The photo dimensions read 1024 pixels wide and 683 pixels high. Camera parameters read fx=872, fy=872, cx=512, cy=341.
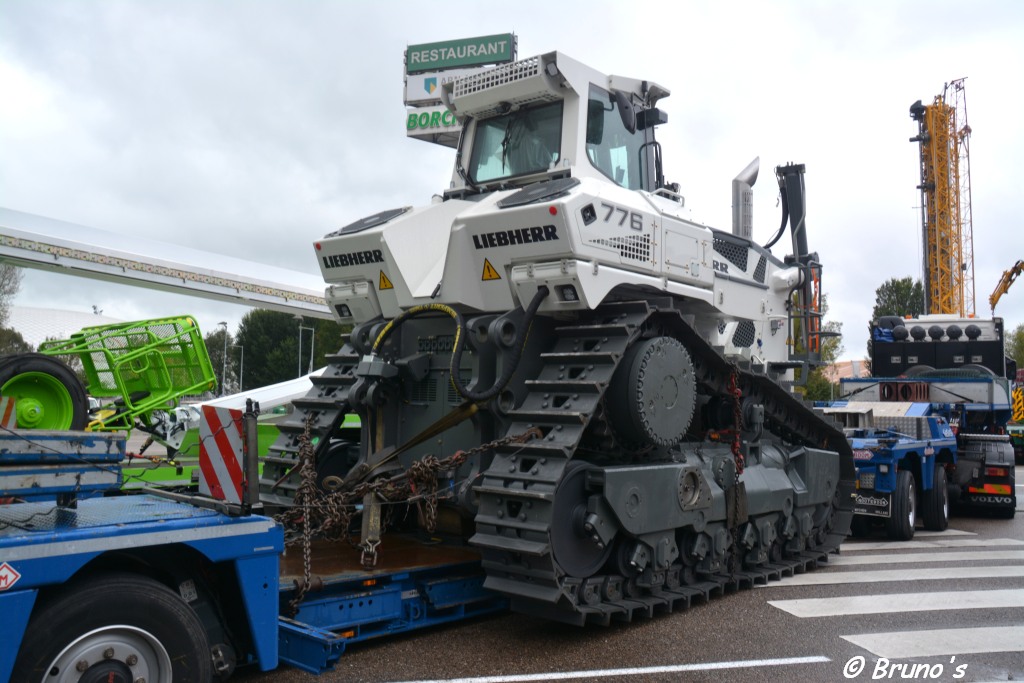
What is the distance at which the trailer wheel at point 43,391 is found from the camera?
8922mm

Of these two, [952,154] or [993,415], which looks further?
[952,154]

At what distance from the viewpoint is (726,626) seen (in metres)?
6.81

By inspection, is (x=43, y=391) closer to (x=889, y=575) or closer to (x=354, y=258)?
(x=354, y=258)

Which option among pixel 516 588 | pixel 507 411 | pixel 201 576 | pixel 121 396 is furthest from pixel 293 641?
pixel 121 396

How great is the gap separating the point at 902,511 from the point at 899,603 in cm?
356

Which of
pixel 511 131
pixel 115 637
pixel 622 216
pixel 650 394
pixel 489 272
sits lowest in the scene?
pixel 115 637

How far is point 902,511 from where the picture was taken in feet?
35.7

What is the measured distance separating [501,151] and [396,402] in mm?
2591

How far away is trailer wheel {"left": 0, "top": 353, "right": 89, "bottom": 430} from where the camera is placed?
8.92 metres

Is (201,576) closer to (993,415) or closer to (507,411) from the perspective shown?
(507,411)

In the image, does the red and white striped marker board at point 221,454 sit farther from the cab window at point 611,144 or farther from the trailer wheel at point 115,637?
the cab window at point 611,144

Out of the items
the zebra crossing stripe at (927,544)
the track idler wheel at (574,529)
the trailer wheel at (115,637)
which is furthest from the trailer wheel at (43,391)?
the zebra crossing stripe at (927,544)

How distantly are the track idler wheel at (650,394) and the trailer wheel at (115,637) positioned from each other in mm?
3598

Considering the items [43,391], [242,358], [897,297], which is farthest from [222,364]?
[43,391]
